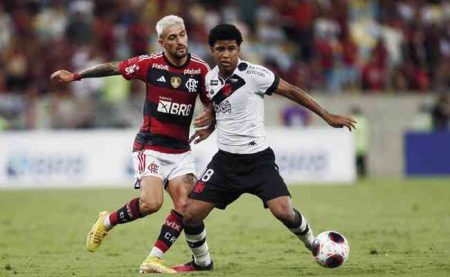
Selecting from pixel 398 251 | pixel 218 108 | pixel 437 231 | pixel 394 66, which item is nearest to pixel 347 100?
pixel 394 66

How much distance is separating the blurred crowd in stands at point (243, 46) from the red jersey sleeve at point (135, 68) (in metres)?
16.7

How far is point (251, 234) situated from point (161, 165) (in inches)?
175

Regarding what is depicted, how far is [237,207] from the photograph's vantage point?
21.2 m

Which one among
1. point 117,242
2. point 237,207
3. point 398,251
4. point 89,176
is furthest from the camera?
point 89,176

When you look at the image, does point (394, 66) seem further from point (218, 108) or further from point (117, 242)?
point (218, 108)

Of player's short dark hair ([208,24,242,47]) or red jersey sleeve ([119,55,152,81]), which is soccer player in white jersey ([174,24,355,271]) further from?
red jersey sleeve ([119,55,152,81])

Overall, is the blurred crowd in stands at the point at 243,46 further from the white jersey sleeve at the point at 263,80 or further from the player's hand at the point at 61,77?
the white jersey sleeve at the point at 263,80

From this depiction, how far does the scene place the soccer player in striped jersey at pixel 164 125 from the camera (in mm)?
11461

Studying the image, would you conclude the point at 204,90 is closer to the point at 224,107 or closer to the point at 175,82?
the point at 175,82

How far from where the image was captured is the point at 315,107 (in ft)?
36.0

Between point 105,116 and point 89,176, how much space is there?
2925mm

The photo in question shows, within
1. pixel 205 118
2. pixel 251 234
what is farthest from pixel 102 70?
pixel 251 234

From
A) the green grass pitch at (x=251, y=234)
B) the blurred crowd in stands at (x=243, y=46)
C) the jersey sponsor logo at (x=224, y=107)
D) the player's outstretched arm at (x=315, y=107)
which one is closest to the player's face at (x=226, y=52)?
the jersey sponsor logo at (x=224, y=107)

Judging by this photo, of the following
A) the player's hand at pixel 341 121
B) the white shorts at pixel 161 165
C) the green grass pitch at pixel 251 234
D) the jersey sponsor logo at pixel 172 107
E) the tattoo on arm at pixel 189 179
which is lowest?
the green grass pitch at pixel 251 234
